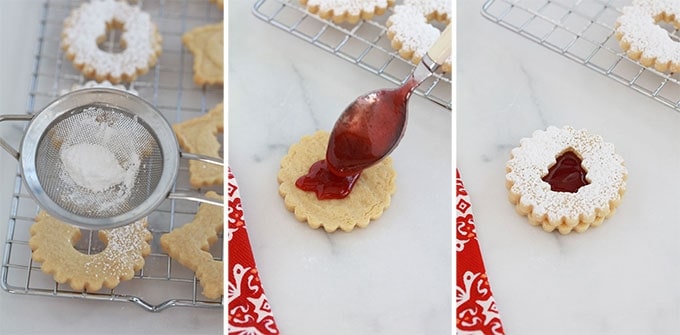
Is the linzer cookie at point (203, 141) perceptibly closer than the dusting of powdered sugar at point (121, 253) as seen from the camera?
No

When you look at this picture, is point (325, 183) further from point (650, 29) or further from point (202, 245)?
point (650, 29)

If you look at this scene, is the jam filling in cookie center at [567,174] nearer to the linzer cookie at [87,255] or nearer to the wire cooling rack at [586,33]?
the wire cooling rack at [586,33]

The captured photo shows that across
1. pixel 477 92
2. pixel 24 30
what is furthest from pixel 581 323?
pixel 24 30

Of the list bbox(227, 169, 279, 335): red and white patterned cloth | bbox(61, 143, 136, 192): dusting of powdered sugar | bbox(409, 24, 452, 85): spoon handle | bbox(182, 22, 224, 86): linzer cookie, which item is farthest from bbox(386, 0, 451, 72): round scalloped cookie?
bbox(61, 143, 136, 192): dusting of powdered sugar

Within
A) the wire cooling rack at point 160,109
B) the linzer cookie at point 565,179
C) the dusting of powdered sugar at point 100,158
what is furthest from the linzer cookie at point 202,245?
the linzer cookie at point 565,179

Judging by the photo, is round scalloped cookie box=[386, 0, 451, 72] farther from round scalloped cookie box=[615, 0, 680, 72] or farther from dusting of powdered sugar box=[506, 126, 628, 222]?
round scalloped cookie box=[615, 0, 680, 72]

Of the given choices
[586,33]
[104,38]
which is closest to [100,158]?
[104,38]
